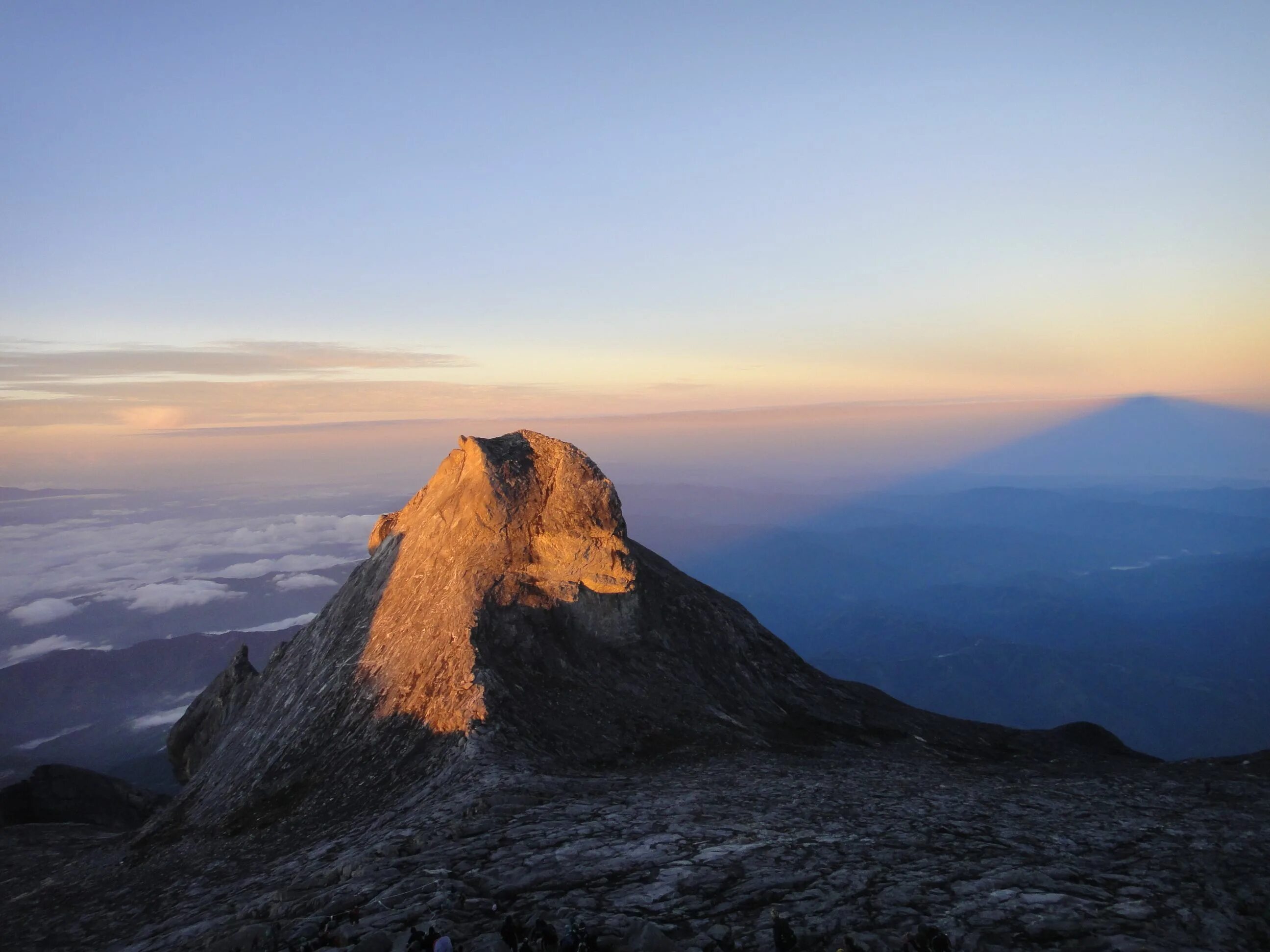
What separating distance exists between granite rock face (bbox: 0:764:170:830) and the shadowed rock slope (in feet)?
54.1

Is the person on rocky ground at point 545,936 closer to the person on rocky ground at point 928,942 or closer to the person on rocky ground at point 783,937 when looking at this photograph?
the person on rocky ground at point 783,937

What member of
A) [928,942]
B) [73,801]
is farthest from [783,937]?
[73,801]

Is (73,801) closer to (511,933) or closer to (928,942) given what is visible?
(511,933)

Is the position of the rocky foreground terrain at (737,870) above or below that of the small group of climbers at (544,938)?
below

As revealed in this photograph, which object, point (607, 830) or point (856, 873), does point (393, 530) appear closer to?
point (607, 830)

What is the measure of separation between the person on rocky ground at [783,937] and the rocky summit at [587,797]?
9.7 inches

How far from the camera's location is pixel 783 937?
1059 cm

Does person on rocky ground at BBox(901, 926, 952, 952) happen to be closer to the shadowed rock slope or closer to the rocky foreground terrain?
the rocky foreground terrain

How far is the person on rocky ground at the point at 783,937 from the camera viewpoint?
1045cm

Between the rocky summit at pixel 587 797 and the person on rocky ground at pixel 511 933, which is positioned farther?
the rocky summit at pixel 587 797

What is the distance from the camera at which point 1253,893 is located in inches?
506

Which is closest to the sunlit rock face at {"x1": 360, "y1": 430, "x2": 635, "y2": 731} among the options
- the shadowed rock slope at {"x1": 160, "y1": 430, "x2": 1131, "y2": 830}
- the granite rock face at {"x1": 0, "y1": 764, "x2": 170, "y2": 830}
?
the shadowed rock slope at {"x1": 160, "y1": 430, "x2": 1131, "y2": 830}

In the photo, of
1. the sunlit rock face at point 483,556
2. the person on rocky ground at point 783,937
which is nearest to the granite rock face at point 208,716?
the sunlit rock face at point 483,556

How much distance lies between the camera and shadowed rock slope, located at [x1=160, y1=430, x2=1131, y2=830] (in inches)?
1088
